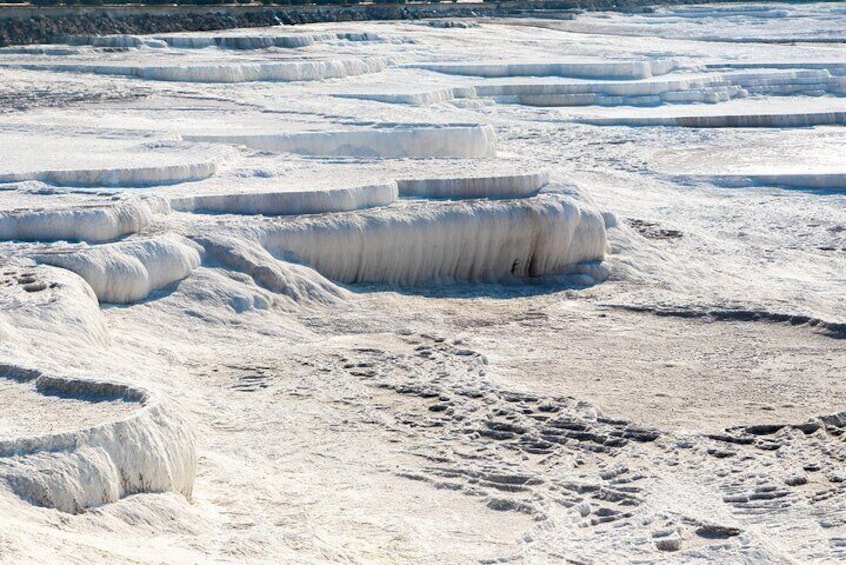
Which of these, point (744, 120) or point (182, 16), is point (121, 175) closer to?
point (744, 120)

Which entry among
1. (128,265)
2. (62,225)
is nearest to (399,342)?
(128,265)

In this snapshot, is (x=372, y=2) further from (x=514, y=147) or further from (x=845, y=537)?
(x=845, y=537)

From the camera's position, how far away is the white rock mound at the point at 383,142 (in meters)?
10.6

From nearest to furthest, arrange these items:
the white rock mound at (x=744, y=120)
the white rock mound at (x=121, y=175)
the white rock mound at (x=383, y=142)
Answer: the white rock mound at (x=121, y=175) < the white rock mound at (x=383, y=142) < the white rock mound at (x=744, y=120)

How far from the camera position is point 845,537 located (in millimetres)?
4977

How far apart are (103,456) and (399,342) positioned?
2931mm

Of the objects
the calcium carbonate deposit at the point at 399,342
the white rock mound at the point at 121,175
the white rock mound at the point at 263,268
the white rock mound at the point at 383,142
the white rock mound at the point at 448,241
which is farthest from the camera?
the white rock mound at the point at 383,142

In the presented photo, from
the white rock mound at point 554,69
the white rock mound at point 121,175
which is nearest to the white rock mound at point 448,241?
the white rock mound at point 121,175

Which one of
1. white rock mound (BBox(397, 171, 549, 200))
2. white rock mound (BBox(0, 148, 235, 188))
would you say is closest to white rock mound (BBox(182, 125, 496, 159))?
white rock mound (BBox(0, 148, 235, 188))

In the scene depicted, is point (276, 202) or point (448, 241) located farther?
point (448, 241)

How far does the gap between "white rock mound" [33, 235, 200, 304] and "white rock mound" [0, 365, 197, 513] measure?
6.48ft

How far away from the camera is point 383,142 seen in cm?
1101

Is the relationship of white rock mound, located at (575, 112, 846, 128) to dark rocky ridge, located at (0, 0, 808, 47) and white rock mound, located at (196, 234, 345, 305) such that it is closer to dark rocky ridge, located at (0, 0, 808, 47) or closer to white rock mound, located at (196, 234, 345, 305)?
dark rocky ridge, located at (0, 0, 808, 47)

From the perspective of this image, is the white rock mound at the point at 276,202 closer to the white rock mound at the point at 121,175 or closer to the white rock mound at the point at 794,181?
the white rock mound at the point at 121,175
